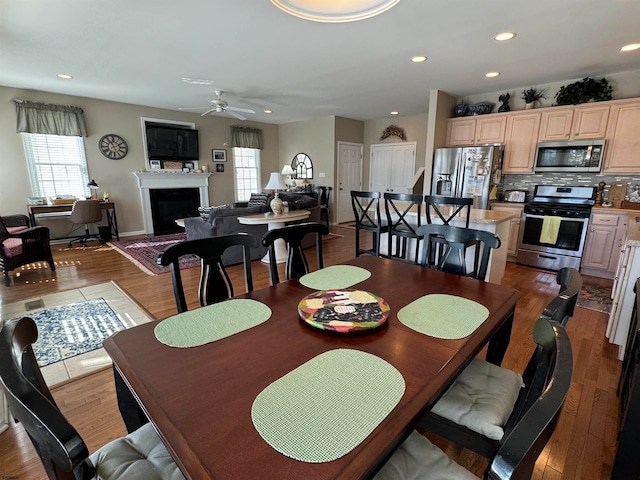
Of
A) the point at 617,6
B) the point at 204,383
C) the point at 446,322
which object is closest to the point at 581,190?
the point at 617,6

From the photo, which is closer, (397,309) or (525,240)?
(397,309)

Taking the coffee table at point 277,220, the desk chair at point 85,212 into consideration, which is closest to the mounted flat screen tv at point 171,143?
the desk chair at point 85,212

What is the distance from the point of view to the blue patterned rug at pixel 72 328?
2.36 metres

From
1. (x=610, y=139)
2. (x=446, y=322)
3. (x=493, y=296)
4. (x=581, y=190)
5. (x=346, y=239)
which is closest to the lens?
(x=446, y=322)

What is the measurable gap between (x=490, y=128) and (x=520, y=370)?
403cm

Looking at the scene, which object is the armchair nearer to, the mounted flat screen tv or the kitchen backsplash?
the mounted flat screen tv

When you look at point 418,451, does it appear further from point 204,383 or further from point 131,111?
point 131,111

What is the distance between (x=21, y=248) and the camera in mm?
3684

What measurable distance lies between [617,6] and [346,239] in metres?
4.54

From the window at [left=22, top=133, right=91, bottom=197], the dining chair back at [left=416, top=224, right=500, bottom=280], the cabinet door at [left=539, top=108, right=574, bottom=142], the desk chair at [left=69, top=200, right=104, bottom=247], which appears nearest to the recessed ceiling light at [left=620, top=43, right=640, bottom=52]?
the cabinet door at [left=539, top=108, right=574, bottom=142]

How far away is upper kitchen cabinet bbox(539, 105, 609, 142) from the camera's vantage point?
13.3 feet

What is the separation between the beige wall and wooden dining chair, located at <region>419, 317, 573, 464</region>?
697 centimetres

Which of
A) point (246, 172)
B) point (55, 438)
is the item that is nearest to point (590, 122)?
point (55, 438)

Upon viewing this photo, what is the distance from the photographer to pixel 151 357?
39.7 inches
